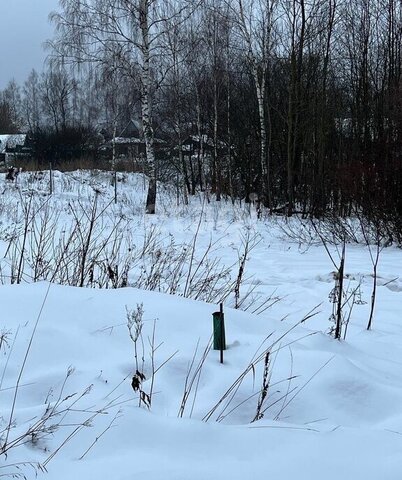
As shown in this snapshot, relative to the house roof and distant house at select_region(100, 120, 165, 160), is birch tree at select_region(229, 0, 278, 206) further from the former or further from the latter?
the house roof

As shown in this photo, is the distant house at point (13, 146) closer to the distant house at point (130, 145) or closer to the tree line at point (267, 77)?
the distant house at point (130, 145)

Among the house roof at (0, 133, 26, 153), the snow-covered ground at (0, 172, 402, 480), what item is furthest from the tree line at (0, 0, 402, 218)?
the house roof at (0, 133, 26, 153)

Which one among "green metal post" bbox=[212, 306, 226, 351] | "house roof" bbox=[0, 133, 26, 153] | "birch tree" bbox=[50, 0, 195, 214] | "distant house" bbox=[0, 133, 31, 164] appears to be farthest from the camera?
"house roof" bbox=[0, 133, 26, 153]

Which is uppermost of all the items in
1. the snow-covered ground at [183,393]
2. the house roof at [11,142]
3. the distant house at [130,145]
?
the house roof at [11,142]

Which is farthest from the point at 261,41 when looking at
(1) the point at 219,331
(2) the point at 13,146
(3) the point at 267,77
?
(2) the point at 13,146

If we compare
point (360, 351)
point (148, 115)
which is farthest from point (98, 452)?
point (148, 115)

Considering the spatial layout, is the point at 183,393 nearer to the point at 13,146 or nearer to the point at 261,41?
the point at 261,41

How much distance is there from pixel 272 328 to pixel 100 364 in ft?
3.68

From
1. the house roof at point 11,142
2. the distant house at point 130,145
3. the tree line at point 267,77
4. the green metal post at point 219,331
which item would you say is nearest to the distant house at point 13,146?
the house roof at point 11,142

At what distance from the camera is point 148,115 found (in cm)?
1326

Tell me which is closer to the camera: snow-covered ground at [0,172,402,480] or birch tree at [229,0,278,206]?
snow-covered ground at [0,172,402,480]

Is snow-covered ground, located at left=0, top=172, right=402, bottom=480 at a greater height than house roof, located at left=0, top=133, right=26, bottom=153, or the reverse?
house roof, located at left=0, top=133, right=26, bottom=153

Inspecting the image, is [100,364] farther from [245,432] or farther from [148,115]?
[148,115]

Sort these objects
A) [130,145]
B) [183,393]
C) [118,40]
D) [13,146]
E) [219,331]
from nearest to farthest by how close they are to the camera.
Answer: [183,393]
[219,331]
[118,40]
[130,145]
[13,146]
